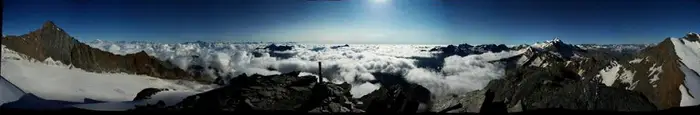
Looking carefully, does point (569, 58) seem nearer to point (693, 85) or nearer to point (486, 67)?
point (486, 67)

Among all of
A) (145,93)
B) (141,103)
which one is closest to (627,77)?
(141,103)

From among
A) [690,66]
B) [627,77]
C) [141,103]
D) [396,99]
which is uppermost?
[690,66]

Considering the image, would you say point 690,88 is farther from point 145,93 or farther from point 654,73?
point 145,93

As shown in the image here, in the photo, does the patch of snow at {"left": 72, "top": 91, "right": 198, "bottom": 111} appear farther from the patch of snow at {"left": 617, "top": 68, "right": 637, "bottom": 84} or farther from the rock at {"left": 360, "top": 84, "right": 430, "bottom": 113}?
the patch of snow at {"left": 617, "top": 68, "right": 637, "bottom": 84}

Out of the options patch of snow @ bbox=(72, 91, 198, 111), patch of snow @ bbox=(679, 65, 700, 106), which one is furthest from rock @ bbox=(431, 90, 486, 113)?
patch of snow @ bbox=(72, 91, 198, 111)

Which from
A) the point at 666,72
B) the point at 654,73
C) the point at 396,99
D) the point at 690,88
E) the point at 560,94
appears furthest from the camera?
the point at 560,94

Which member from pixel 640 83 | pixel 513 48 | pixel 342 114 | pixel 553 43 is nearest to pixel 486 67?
pixel 513 48

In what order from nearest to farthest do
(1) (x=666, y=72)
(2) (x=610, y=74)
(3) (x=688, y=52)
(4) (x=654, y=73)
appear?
(3) (x=688, y=52) → (1) (x=666, y=72) → (4) (x=654, y=73) → (2) (x=610, y=74)

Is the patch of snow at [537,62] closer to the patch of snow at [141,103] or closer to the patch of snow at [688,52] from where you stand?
the patch of snow at [688,52]
